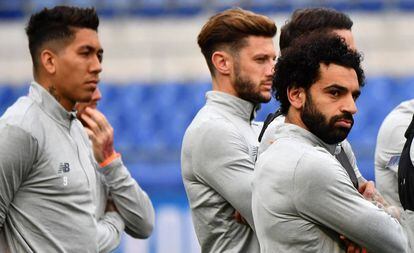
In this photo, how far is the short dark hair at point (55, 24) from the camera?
509 centimetres

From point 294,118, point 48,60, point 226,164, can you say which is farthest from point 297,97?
point 48,60

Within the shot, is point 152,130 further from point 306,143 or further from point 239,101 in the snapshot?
point 306,143

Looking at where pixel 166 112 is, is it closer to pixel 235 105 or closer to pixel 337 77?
pixel 235 105

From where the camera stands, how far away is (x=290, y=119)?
12.9 ft

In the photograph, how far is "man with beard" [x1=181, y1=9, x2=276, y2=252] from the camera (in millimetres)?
4691

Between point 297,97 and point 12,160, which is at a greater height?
point 297,97

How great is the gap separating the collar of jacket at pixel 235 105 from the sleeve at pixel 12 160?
2.81 ft

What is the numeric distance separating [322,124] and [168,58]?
35.1 feet

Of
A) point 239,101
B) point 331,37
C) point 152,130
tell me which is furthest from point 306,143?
point 152,130

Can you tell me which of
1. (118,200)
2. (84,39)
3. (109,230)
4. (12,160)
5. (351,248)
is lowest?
(109,230)

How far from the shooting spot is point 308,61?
386 centimetres

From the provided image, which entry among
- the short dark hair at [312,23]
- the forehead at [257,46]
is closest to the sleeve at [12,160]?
the forehead at [257,46]

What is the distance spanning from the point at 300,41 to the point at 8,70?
36.2ft

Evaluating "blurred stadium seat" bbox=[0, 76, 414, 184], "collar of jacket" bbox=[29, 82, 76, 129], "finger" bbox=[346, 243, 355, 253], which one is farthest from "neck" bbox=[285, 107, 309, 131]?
"blurred stadium seat" bbox=[0, 76, 414, 184]
